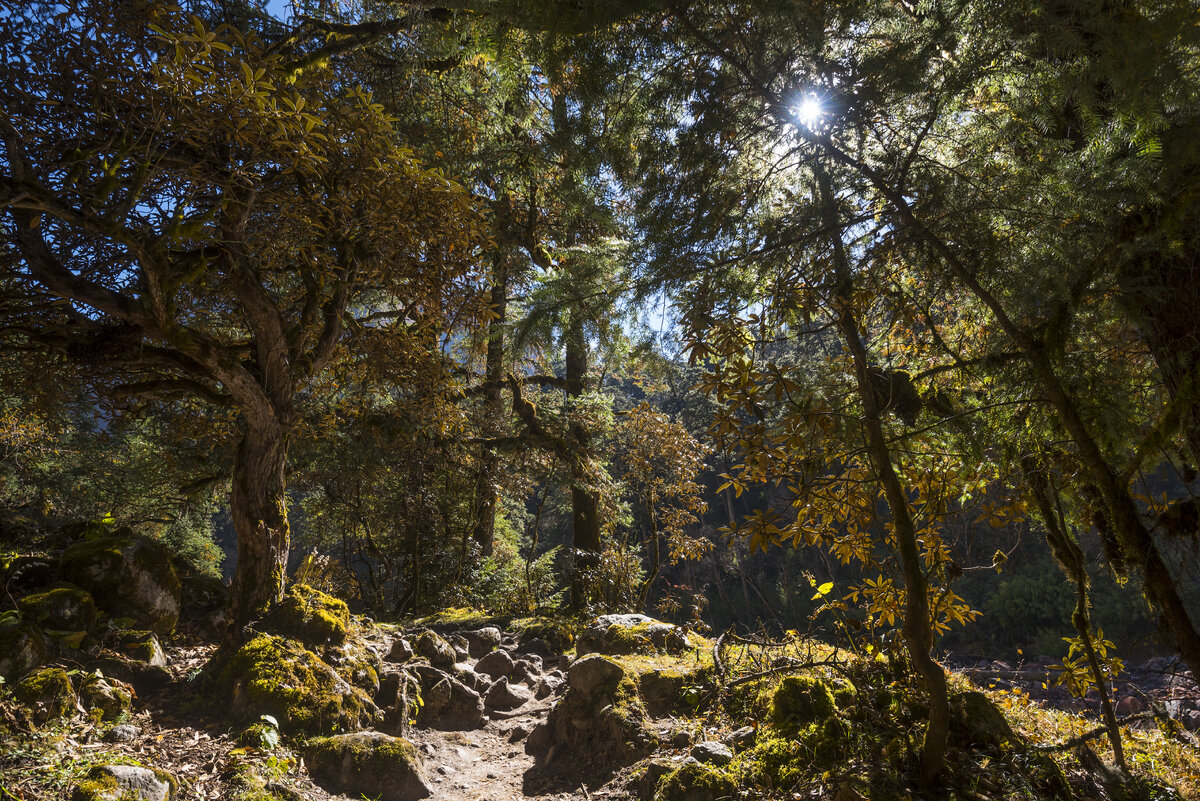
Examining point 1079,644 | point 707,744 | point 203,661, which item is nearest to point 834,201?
point 1079,644

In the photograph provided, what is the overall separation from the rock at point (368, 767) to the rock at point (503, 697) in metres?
1.43

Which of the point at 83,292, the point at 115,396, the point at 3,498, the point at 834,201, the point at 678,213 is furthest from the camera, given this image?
the point at 3,498

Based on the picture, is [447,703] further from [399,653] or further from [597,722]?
[597,722]

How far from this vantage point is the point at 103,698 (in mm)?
3100

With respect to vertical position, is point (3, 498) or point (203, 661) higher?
point (3, 498)

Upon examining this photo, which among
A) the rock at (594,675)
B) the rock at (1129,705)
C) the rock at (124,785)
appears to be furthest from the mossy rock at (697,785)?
the rock at (1129,705)

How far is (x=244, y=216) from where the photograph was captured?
3500 mm

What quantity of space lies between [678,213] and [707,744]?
2.73m

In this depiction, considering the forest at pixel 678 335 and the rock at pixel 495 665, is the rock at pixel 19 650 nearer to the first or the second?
the forest at pixel 678 335

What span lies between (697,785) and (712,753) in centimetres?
25

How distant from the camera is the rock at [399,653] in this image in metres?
4.80

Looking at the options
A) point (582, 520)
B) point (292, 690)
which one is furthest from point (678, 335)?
point (582, 520)

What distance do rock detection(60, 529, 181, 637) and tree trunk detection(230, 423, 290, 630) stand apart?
53 centimetres

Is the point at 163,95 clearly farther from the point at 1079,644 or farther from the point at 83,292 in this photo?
the point at 1079,644
